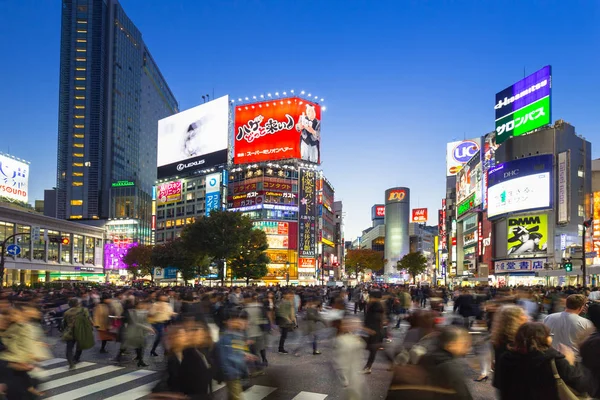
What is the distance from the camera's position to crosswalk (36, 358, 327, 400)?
9172 millimetres

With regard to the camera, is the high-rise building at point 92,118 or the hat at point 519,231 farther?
the high-rise building at point 92,118

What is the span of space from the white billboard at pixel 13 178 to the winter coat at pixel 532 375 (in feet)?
219

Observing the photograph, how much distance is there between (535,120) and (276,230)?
4736cm

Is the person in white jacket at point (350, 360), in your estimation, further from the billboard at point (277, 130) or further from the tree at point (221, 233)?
the billboard at point (277, 130)

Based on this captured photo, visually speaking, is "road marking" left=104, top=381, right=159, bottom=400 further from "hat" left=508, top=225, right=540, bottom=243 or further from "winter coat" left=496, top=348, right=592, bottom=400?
"hat" left=508, top=225, right=540, bottom=243

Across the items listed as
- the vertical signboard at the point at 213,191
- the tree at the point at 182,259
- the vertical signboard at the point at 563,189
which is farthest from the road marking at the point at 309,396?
the vertical signboard at the point at 213,191

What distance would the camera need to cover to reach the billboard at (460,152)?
112500 mm

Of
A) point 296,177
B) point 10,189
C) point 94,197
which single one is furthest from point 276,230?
point 94,197

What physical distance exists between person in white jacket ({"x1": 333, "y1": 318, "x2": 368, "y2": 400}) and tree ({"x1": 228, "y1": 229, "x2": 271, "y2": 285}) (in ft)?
176

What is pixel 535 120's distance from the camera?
61438 millimetres

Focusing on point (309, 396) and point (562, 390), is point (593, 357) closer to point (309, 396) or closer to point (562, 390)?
point (562, 390)

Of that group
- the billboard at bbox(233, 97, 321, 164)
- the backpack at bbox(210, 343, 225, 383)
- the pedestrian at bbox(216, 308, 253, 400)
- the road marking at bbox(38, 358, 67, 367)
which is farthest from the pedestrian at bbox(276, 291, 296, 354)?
the billboard at bbox(233, 97, 321, 164)

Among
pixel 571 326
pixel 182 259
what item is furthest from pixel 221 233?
pixel 571 326

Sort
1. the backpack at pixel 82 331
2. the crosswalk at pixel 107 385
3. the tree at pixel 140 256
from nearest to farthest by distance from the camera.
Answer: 1. the crosswalk at pixel 107 385
2. the backpack at pixel 82 331
3. the tree at pixel 140 256
